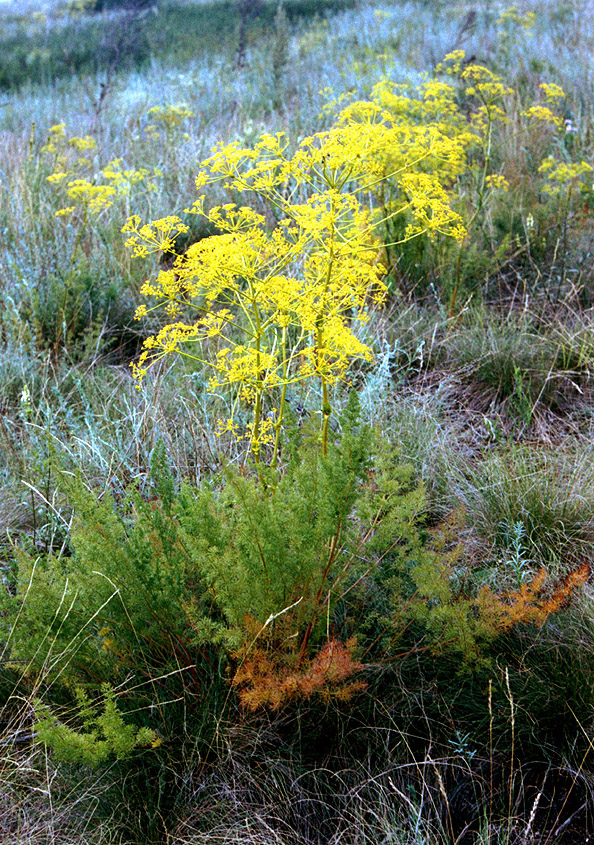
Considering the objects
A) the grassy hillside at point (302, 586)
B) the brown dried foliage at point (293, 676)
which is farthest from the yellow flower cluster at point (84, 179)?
the brown dried foliage at point (293, 676)

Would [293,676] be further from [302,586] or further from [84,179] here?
[84,179]

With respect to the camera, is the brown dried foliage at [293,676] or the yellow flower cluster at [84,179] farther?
the yellow flower cluster at [84,179]

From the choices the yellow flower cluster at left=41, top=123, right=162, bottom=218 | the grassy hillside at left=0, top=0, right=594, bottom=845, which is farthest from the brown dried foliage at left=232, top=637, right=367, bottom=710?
the yellow flower cluster at left=41, top=123, right=162, bottom=218

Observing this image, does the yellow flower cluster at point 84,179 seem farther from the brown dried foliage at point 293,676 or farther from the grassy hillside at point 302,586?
the brown dried foliage at point 293,676

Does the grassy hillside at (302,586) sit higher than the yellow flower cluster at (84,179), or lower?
lower

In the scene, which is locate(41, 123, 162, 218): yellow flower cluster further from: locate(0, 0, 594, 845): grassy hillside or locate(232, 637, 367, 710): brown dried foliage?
locate(232, 637, 367, 710): brown dried foliage

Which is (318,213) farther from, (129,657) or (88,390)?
(88,390)

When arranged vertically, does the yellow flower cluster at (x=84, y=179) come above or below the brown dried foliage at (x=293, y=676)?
above

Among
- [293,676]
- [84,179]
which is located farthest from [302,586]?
[84,179]

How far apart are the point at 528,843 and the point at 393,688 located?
1.52ft

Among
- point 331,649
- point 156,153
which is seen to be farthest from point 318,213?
point 156,153

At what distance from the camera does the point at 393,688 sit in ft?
5.97

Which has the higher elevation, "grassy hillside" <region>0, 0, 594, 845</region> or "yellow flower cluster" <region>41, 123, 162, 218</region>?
"yellow flower cluster" <region>41, 123, 162, 218</region>

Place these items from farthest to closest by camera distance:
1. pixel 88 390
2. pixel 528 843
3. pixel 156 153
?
1. pixel 156 153
2. pixel 88 390
3. pixel 528 843
